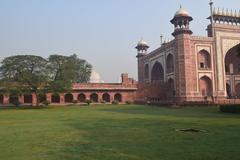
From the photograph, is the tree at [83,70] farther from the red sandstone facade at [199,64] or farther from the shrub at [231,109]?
the shrub at [231,109]

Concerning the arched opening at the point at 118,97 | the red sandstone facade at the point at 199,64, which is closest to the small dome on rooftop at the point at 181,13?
the red sandstone facade at the point at 199,64

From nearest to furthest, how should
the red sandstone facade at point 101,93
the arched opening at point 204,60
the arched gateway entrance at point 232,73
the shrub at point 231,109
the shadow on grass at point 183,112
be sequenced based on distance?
the shadow on grass at point 183,112, the shrub at point 231,109, the arched opening at point 204,60, the red sandstone facade at point 101,93, the arched gateway entrance at point 232,73

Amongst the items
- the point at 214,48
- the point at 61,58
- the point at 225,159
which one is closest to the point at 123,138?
the point at 225,159

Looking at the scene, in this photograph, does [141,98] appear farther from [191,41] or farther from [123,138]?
[123,138]

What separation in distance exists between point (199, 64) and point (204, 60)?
1.15 meters

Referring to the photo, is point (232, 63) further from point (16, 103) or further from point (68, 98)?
point (16, 103)

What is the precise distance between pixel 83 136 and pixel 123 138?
1.07 meters

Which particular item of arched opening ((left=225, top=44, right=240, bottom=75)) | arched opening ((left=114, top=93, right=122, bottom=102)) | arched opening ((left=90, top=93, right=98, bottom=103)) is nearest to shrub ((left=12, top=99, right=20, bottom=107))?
arched opening ((left=90, top=93, right=98, bottom=103))

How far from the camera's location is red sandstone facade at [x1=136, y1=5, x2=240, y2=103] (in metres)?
33.9

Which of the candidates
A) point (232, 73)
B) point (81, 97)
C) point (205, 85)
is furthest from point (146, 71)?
point (232, 73)

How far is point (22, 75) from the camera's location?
2722 cm

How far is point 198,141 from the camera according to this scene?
6.20 metres

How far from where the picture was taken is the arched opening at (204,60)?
117 feet

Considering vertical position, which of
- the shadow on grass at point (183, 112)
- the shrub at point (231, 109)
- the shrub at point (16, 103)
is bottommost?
the shadow on grass at point (183, 112)
